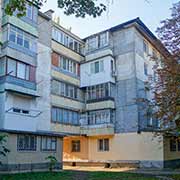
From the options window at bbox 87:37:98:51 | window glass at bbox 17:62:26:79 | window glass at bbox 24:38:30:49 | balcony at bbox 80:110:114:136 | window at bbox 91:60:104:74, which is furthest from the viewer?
window at bbox 87:37:98:51

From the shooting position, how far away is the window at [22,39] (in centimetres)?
2808

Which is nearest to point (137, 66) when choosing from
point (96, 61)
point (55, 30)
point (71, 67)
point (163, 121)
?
point (96, 61)

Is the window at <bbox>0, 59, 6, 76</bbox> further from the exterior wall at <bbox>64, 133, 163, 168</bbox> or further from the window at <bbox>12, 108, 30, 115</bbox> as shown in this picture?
the exterior wall at <bbox>64, 133, 163, 168</bbox>

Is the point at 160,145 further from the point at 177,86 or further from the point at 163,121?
the point at 177,86

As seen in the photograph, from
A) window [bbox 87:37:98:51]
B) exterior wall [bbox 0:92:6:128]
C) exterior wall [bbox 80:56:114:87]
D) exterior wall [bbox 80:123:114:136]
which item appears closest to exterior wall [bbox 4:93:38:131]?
exterior wall [bbox 0:92:6:128]

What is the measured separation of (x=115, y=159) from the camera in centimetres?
3403

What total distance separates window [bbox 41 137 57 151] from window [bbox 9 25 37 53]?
30.4 feet

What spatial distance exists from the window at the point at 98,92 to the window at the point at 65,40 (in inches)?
223

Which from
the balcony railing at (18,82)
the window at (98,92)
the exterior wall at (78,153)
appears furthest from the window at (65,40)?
the exterior wall at (78,153)

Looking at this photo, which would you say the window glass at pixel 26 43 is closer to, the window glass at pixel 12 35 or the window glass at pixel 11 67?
the window glass at pixel 12 35

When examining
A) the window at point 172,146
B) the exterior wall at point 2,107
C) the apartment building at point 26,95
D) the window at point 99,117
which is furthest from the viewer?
the window at point 172,146

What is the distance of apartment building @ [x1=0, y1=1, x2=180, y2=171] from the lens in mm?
27844

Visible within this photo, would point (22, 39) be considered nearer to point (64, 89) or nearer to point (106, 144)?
point (64, 89)

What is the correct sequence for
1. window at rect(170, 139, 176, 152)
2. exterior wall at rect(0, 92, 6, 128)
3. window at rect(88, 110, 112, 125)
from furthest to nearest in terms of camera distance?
window at rect(170, 139, 176, 152), window at rect(88, 110, 112, 125), exterior wall at rect(0, 92, 6, 128)
